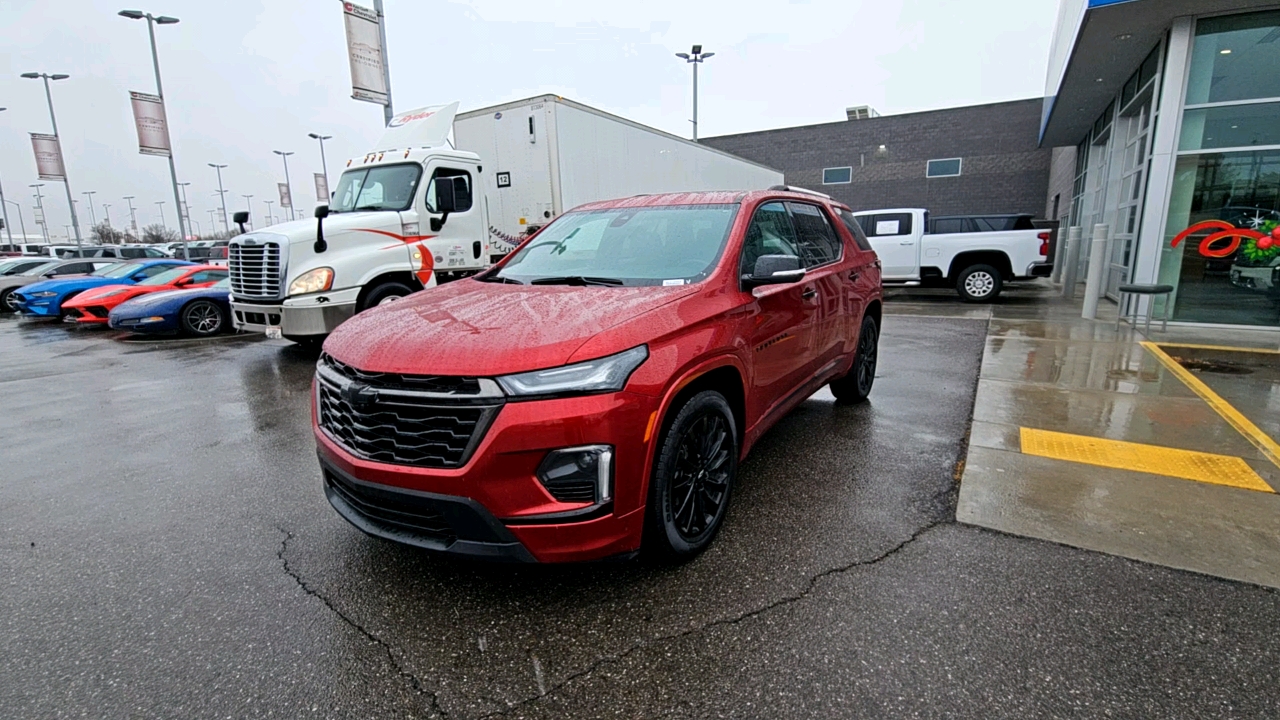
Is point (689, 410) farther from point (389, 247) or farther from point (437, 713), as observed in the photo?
point (389, 247)

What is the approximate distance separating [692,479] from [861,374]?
3.06m

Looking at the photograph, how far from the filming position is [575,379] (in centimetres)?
223

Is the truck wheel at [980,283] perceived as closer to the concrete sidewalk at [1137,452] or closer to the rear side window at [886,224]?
the rear side window at [886,224]

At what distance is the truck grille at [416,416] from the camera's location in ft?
7.17

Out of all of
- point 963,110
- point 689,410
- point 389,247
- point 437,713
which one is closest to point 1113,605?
point 689,410

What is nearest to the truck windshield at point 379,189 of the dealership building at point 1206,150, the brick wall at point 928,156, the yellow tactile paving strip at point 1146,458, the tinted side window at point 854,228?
the tinted side window at point 854,228

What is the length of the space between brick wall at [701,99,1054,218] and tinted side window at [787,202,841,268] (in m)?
22.8

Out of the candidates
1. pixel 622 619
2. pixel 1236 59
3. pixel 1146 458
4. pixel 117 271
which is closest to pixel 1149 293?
pixel 1236 59

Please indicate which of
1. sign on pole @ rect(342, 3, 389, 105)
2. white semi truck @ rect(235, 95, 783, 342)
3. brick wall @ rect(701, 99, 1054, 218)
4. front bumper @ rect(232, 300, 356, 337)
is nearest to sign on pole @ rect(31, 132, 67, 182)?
sign on pole @ rect(342, 3, 389, 105)

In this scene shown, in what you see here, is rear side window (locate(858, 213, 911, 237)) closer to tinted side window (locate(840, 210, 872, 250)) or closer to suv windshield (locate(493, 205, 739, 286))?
tinted side window (locate(840, 210, 872, 250))

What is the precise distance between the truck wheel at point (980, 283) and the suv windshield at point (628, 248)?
36.4 feet

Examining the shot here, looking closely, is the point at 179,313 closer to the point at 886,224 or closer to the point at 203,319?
the point at 203,319

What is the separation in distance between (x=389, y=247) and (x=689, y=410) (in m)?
6.59

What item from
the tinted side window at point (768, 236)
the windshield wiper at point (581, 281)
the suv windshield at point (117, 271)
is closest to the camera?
the windshield wiper at point (581, 281)
